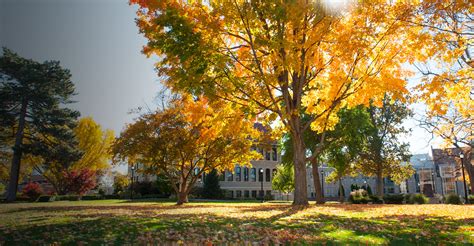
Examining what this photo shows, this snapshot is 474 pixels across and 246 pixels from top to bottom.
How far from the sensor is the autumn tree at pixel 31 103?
31.3 metres

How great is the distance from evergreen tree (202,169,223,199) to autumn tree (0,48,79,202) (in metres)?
16.8

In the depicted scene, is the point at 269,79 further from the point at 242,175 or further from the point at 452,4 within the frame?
the point at 242,175

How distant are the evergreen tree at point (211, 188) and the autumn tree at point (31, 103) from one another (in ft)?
55.0

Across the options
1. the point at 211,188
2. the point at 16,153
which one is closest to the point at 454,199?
the point at 211,188

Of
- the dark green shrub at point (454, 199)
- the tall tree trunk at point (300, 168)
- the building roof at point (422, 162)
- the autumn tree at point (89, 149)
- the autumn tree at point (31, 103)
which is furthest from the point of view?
the building roof at point (422, 162)

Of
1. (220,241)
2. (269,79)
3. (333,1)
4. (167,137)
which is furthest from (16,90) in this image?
(220,241)

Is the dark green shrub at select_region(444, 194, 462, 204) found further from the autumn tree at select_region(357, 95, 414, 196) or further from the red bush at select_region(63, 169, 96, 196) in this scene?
the red bush at select_region(63, 169, 96, 196)

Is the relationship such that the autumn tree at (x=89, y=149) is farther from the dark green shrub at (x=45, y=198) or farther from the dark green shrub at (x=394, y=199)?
the dark green shrub at (x=394, y=199)

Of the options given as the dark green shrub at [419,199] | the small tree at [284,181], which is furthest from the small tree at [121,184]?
the dark green shrub at [419,199]

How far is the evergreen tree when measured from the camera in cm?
4194

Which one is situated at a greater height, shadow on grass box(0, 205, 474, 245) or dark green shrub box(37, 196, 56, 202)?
shadow on grass box(0, 205, 474, 245)

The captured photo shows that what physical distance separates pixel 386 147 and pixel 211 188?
21112mm

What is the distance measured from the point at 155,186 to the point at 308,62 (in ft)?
102

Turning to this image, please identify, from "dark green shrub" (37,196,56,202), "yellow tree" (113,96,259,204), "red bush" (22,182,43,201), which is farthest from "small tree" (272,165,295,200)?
"red bush" (22,182,43,201)
